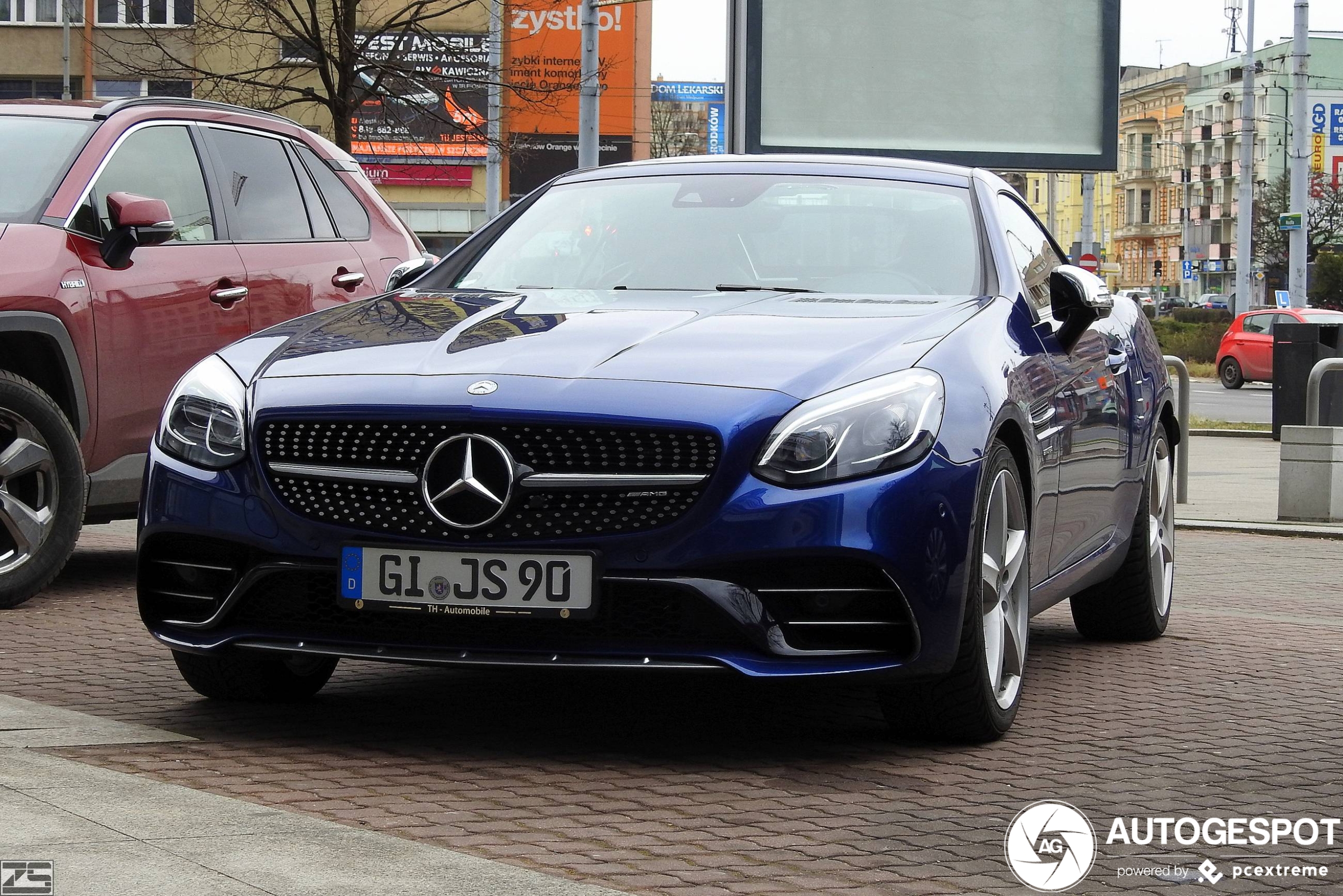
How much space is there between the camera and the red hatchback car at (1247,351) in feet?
125

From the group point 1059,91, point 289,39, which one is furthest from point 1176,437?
point 289,39

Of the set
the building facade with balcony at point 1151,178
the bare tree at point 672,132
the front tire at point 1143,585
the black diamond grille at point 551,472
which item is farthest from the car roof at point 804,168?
the building facade with balcony at point 1151,178

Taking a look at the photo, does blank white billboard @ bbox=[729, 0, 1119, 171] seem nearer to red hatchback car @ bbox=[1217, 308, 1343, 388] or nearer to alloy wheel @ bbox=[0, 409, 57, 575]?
red hatchback car @ bbox=[1217, 308, 1343, 388]

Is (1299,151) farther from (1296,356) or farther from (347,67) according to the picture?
(347,67)

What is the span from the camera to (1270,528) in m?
12.4

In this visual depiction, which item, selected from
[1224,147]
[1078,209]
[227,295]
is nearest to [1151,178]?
[1078,209]

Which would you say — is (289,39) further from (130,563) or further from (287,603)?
(287,603)

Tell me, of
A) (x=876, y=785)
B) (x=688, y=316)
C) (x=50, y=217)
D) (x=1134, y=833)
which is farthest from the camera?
(x=50, y=217)

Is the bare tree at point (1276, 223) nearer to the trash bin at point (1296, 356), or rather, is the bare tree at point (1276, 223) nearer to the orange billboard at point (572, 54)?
the orange billboard at point (572, 54)

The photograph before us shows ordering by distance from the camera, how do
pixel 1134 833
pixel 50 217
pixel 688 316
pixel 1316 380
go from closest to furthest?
pixel 1134 833
pixel 688 316
pixel 50 217
pixel 1316 380

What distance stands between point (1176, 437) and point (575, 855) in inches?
175

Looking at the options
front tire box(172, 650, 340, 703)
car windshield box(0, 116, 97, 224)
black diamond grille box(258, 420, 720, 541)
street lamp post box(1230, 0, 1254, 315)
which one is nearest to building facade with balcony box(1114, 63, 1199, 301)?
street lamp post box(1230, 0, 1254, 315)

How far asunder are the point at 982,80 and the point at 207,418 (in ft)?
65.1

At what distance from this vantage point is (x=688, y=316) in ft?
16.9
